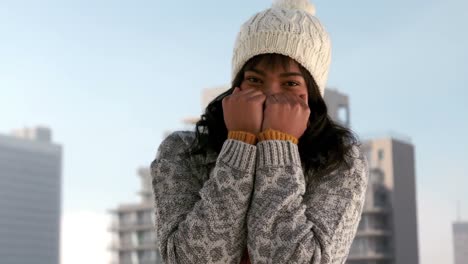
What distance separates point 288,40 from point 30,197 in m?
72.9

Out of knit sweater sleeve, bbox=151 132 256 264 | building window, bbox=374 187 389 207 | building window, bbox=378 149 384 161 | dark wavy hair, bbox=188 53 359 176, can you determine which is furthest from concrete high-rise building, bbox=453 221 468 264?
knit sweater sleeve, bbox=151 132 256 264

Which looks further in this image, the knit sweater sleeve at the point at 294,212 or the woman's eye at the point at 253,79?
the woman's eye at the point at 253,79

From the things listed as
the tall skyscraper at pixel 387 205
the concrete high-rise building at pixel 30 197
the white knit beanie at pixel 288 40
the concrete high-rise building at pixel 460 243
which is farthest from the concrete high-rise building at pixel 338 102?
the concrete high-rise building at pixel 30 197

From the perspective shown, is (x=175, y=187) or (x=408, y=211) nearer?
(x=175, y=187)

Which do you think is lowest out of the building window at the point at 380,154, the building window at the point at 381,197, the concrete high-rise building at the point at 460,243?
the concrete high-rise building at the point at 460,243

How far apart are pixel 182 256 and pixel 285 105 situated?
0.24 m

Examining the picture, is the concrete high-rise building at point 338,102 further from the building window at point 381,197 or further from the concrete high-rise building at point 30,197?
the concrete high-rise building at point 30,197

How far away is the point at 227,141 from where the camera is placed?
1061 millimetres

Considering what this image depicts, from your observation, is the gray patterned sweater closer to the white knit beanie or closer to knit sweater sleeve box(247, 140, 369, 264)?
knit sweater sleeve box(247, 140, 369, 264)

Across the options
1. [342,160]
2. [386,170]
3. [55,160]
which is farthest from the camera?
[55,160]

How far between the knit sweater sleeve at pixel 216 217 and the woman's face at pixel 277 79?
0.11m

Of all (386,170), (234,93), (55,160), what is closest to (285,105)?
(234,93)

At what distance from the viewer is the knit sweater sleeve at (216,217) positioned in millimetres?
1015

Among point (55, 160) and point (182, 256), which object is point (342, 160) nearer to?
point (182, 256)
